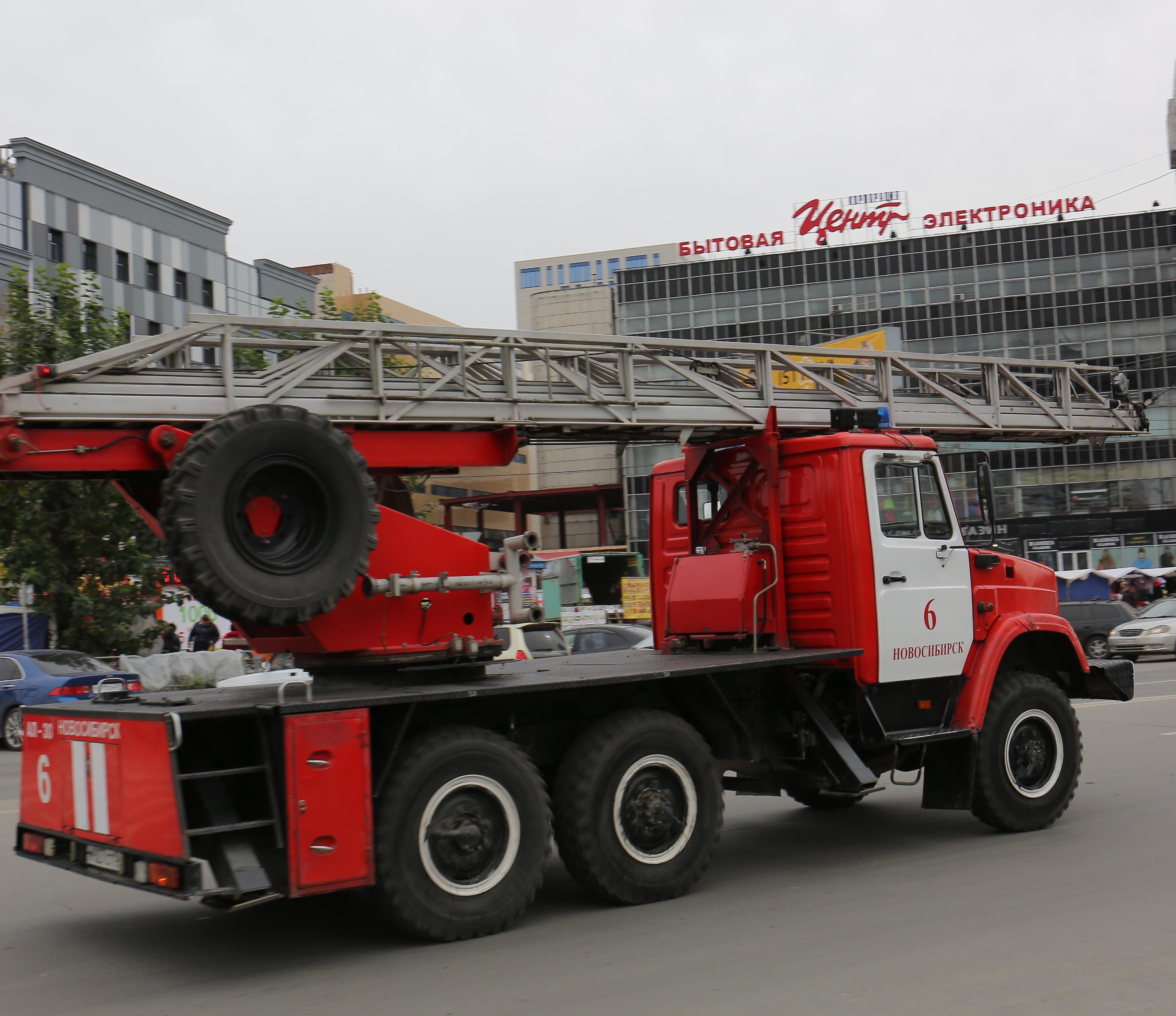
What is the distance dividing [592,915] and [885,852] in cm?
262

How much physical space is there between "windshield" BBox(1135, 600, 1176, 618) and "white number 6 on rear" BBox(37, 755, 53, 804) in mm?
27752

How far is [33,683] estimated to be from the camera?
62.2 ft

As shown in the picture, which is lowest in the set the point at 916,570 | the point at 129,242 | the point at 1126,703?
the point at 1126,703

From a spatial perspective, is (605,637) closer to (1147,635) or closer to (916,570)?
(916,570)

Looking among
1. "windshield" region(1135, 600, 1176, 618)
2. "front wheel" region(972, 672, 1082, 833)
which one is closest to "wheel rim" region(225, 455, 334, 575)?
"front wheel" region(972, 672, 1082, 833)

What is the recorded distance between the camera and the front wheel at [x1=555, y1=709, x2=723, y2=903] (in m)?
6.98

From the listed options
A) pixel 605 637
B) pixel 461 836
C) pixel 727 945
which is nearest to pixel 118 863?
pixel 461 836

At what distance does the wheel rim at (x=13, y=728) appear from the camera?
18.8 meters

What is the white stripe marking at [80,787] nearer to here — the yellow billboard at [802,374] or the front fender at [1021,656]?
the yellow billboard at [802,374]

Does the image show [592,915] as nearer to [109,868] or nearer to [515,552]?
[515,552]

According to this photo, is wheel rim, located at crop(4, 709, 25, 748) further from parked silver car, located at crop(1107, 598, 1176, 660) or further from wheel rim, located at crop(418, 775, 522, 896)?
parked silver car, located at crop(1107, 598, 1176, 660)

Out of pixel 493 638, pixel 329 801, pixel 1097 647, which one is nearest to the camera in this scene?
pixel 329 801

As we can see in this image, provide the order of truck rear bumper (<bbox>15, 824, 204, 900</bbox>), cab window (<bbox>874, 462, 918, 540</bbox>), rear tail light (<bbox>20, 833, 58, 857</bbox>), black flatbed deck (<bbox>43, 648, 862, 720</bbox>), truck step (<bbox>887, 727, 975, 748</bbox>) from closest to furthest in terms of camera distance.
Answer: truck rear bumper (<bbox>15, 824, 204, 900</bbox>), black flatbed deck (<bbox>43, 648, 862, 720</bbox>), rear tail light (<bbox>20, 833, 58, 857</bbox>), truck step (<bbox>887, 727, 975, 748</bbox>), cab window (<bbox>874, 462, 918, 540</bbox>)

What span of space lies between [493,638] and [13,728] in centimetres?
1440
